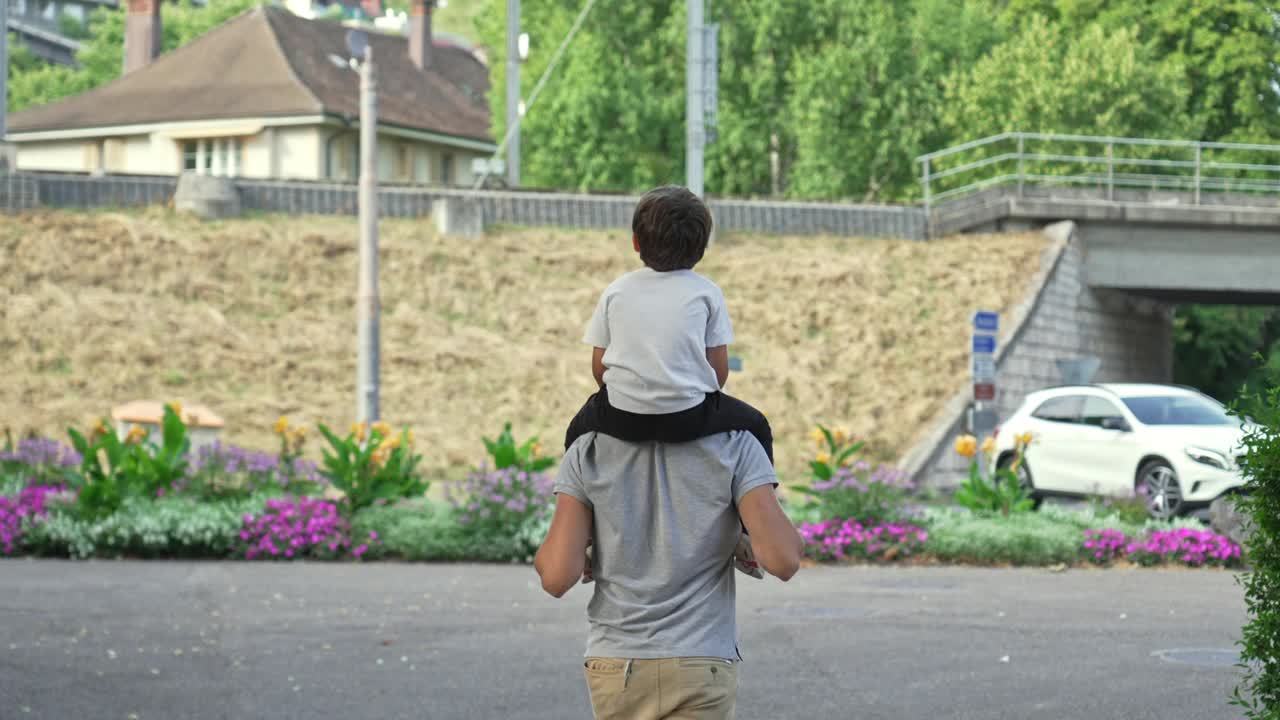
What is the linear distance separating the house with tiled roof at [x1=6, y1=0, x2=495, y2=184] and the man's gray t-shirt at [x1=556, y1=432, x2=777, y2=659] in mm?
51247

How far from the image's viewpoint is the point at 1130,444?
2067 cm

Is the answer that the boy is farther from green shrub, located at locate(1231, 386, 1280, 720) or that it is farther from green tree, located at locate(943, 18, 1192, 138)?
green tree, located at locate(943, 18, 1192, 138)

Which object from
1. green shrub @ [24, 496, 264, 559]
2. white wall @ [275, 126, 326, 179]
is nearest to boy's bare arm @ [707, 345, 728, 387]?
green shrub @ [24, 496, 264, 559]

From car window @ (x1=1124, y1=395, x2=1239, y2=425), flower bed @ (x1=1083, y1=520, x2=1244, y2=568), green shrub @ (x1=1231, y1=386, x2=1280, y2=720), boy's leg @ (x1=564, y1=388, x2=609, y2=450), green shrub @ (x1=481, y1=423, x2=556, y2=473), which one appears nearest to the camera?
boy's leg @ (x1=564, y1=388, x2=609, y2=450)

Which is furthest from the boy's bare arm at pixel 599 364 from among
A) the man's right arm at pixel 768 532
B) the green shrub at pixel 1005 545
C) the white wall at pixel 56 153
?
the white wall at pixel 56 153

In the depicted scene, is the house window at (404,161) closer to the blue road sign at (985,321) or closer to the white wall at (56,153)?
the white wall at (56,153)

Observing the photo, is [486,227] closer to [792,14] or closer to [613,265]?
[613,265]

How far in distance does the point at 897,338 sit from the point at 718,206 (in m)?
6.11

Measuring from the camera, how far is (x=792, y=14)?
52594 millimetres

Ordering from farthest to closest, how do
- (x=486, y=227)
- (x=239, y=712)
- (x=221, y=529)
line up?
(x=486, y=227) < (x=221, y=529) < (x=239, y=712)

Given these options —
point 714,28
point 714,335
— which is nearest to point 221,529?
point 714,335

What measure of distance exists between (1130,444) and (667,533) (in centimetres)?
1795

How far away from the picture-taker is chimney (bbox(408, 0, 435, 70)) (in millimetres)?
65312

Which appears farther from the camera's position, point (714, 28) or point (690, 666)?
point (714, 28)
